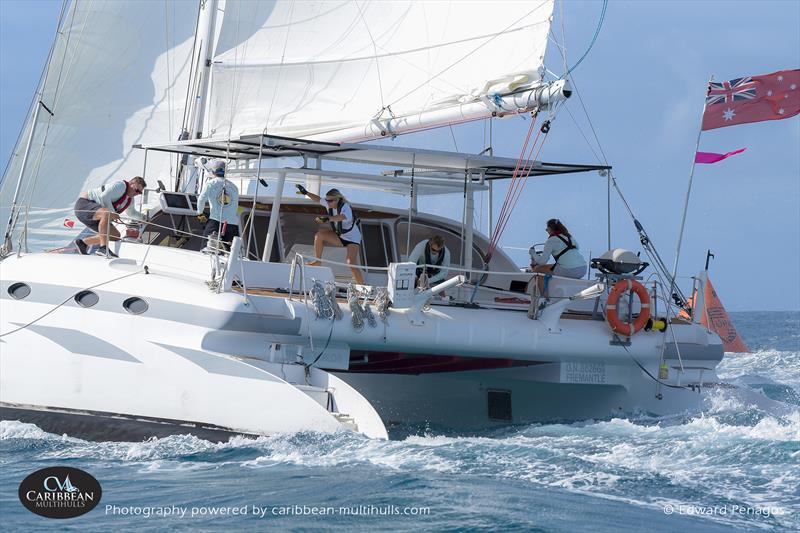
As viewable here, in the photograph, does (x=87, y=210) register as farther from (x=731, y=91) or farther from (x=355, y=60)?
(x=731, y=91)

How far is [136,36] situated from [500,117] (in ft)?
21.6

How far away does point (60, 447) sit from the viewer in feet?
29.1

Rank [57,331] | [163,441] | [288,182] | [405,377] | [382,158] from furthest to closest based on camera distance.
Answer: [288,182]
[405,377]
[382,158]
[57,331]
[163,441]

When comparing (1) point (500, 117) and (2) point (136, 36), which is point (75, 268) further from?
(2) point (136, 36)

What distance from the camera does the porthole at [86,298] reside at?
372 inches

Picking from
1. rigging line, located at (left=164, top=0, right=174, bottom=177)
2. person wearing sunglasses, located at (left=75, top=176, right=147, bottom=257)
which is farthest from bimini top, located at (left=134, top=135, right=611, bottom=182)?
rigging line, located at (left=164, top=0, right=174, bottom=177)

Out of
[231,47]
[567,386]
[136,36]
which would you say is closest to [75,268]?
[231,47]

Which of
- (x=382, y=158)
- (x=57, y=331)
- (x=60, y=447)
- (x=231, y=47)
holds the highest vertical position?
(x=231, y=47)

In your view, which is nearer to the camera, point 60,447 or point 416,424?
point 60,447

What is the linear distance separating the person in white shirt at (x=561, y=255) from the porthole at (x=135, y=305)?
423 cm

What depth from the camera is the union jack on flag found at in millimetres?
10836

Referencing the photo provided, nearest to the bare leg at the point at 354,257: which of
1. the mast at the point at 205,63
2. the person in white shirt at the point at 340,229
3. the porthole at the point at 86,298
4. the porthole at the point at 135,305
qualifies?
the person in white shirt at the point at 340,229

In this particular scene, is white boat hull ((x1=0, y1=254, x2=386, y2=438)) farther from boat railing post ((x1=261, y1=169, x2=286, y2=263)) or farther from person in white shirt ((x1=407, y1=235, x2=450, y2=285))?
person in white shirt ((x1=407, y1=235, x2=450, y2=285))

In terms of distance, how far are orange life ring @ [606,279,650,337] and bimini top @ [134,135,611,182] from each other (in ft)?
4.73
